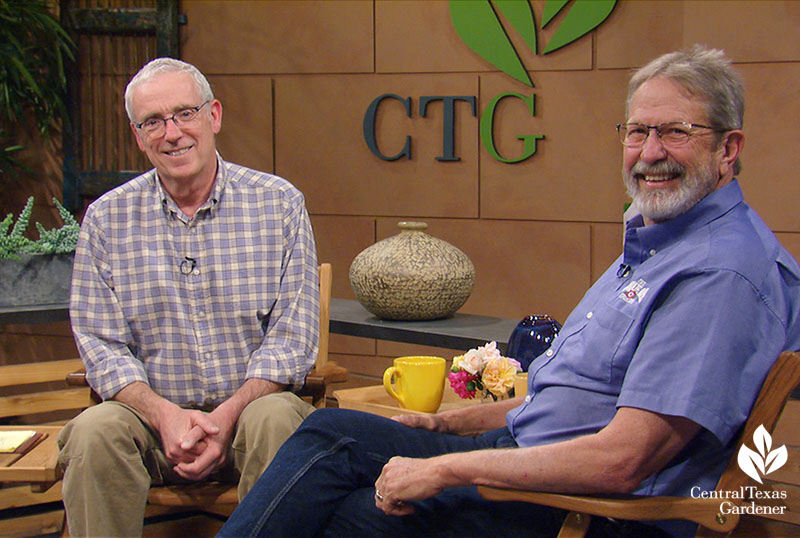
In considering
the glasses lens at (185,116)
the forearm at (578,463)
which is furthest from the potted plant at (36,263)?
the forearm at (578,463)

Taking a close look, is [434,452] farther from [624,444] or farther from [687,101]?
[687,101]

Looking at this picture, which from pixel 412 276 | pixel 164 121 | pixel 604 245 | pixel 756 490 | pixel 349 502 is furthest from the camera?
pixel 604 245

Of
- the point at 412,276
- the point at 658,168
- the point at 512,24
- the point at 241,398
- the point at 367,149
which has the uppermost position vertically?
the point at 512,24

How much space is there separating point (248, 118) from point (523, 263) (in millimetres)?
1590

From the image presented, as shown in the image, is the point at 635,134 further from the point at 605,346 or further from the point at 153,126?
the point at 153,126

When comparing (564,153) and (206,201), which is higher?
(564,153)

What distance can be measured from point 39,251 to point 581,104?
226cm

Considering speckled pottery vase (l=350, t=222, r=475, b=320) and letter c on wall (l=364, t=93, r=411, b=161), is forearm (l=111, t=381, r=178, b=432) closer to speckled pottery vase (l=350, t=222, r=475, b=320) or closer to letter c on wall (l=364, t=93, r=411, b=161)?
speckled pottery vase (l=350, t=222, r=475, b=320)

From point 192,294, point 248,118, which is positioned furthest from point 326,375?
point 248,118

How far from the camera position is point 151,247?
247 centimetres

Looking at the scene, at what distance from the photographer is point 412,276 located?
9.80 ft

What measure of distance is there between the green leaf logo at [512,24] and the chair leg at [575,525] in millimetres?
2634

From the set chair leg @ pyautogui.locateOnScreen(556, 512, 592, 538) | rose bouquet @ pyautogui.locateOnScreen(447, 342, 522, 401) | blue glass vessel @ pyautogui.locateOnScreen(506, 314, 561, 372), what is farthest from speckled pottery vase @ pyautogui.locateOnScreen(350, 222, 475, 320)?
chair leg @ pyautogui.locateOnScreen(556, 512, 592, 538)

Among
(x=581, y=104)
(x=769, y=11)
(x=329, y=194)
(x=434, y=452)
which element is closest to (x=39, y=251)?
(x=329, y=194)
